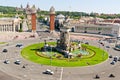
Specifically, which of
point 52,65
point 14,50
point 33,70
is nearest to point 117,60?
point 52,65

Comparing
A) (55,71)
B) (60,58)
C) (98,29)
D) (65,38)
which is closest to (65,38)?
(65,38)

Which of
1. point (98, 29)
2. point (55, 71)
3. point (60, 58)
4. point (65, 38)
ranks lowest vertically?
point (55, 71)

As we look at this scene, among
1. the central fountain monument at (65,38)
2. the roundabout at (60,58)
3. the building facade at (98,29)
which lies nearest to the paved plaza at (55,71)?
the roundabout at (60,58)

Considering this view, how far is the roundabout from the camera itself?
3160 inches

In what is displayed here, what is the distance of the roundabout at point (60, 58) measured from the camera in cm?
8027

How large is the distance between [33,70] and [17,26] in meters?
106

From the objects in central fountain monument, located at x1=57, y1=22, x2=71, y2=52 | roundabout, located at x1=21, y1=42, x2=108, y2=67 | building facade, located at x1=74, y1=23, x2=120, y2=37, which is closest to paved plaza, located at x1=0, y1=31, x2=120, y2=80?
roundabout, located at x1=21, y1=42, x2=108, y2=67

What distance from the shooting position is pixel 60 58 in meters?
87.2

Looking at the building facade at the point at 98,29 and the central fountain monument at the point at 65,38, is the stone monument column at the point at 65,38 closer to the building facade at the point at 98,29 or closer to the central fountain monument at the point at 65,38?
the central fountain monument at the point at 65,38

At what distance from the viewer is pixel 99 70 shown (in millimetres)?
73750

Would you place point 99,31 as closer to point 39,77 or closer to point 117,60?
point 117,60

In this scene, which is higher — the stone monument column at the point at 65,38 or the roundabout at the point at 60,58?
the stone monument column at the point at 65,38

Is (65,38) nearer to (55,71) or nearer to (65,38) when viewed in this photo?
(65,38)

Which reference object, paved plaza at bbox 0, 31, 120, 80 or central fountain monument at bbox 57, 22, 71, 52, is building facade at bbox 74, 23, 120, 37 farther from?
paved plaza at bbox 0, 31, 120, 80
